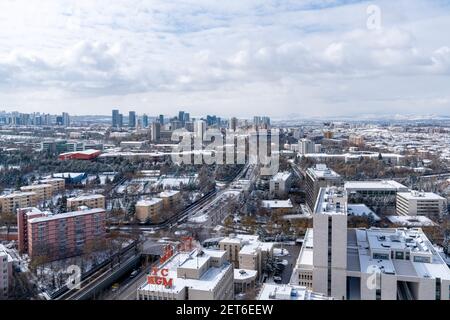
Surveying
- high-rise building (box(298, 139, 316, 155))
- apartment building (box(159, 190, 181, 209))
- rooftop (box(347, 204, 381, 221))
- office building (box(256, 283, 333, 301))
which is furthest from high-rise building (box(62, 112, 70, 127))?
office building (box(256, 283, 333, 301))

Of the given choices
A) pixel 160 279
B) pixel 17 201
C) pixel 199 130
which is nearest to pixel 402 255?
pixel 160 279

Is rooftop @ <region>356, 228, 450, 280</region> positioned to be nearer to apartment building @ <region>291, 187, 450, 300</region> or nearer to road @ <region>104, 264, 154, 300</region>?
apartment building @ <region>291, 187, 450, 300</region>

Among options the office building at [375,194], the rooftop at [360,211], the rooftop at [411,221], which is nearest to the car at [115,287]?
the rooftop at [360,211]

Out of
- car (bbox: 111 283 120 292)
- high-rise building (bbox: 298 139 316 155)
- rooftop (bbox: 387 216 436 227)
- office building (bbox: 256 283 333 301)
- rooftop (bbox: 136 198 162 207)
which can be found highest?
high-rise building (bbox: 298 139 316 155)

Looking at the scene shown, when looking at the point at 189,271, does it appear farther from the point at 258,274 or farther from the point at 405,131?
the point at 405,131

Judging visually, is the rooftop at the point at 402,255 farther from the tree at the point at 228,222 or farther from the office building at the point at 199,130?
the office building at the point at 199,130

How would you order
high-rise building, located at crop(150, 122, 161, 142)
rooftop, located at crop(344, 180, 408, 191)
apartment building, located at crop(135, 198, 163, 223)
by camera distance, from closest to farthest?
apartment building, located at crop(135, 198, 163, 223)
rooftop, located at crop(344, 180, 408, 191)
high-rise building, located at crop(150, 122, 161, 142)
